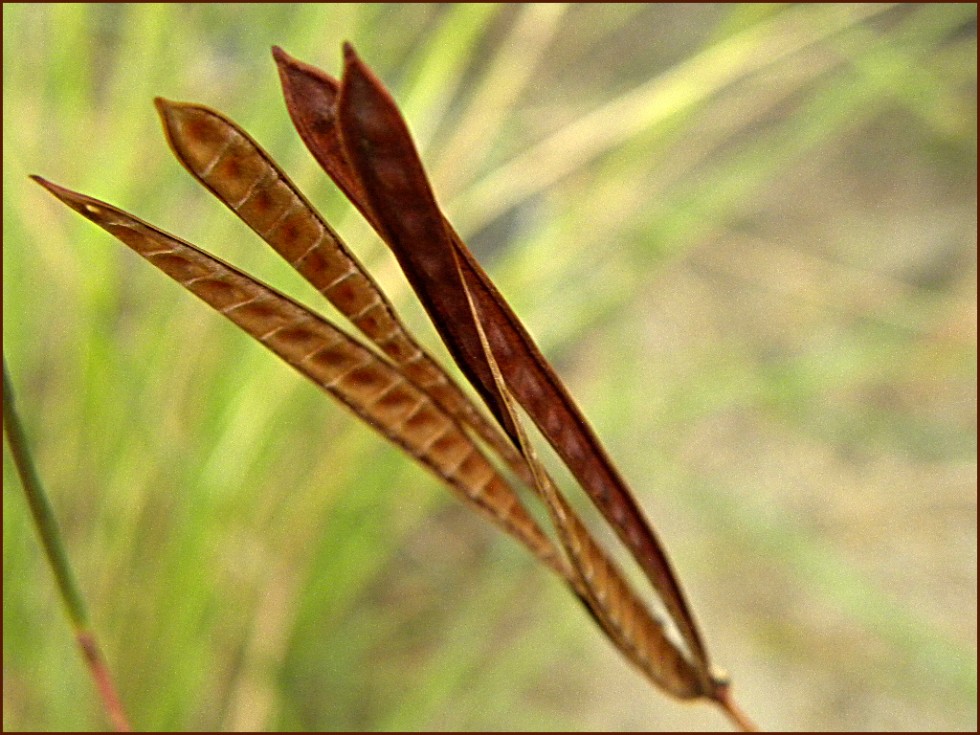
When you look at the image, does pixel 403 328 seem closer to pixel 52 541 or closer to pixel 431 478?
pixel 52 541

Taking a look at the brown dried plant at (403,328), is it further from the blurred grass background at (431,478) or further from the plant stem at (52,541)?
the blurred grass background at (431,478)

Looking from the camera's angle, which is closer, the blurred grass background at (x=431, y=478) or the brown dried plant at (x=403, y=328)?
the brown dried plant at (x=403, y=328)

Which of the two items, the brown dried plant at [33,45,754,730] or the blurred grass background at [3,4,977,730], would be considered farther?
the blurred grass background at [3,4,977,730]

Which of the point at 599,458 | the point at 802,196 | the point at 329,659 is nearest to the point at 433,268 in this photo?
the point at 599,458

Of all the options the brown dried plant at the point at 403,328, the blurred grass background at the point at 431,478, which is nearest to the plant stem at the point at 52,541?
the brown dried plant at the point at 403,328

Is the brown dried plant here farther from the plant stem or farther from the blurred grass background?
the blurred grass background

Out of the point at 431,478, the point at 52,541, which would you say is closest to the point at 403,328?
the point at 52,541

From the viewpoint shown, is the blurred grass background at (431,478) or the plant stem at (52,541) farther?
the blurred grass background at (431,478)

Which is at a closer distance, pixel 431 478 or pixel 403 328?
pixel 403 328

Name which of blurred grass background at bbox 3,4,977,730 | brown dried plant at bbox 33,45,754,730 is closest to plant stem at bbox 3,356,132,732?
brown dried plant at bbox 33,45,754,730
